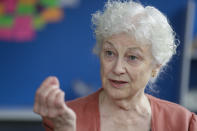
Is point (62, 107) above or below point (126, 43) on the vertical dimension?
below

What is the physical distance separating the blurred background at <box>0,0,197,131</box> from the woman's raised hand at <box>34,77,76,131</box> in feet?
8.22

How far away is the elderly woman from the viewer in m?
1.55

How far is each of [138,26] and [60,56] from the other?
7.63 feet

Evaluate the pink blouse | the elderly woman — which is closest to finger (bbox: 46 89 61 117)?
the elderly woman

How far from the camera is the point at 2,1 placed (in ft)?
12.1

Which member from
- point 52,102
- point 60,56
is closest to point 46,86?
point 52,102

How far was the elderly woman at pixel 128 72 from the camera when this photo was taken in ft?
5.10

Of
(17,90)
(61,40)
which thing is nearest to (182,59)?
(61,40)

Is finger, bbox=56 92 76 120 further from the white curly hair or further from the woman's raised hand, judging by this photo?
the white curly hair

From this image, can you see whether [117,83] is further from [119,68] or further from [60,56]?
[60,56]

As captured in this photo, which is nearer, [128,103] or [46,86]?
[46,86]

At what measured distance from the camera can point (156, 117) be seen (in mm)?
1702

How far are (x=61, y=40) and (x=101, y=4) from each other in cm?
61

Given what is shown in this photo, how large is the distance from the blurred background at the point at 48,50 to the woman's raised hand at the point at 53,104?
251cm
